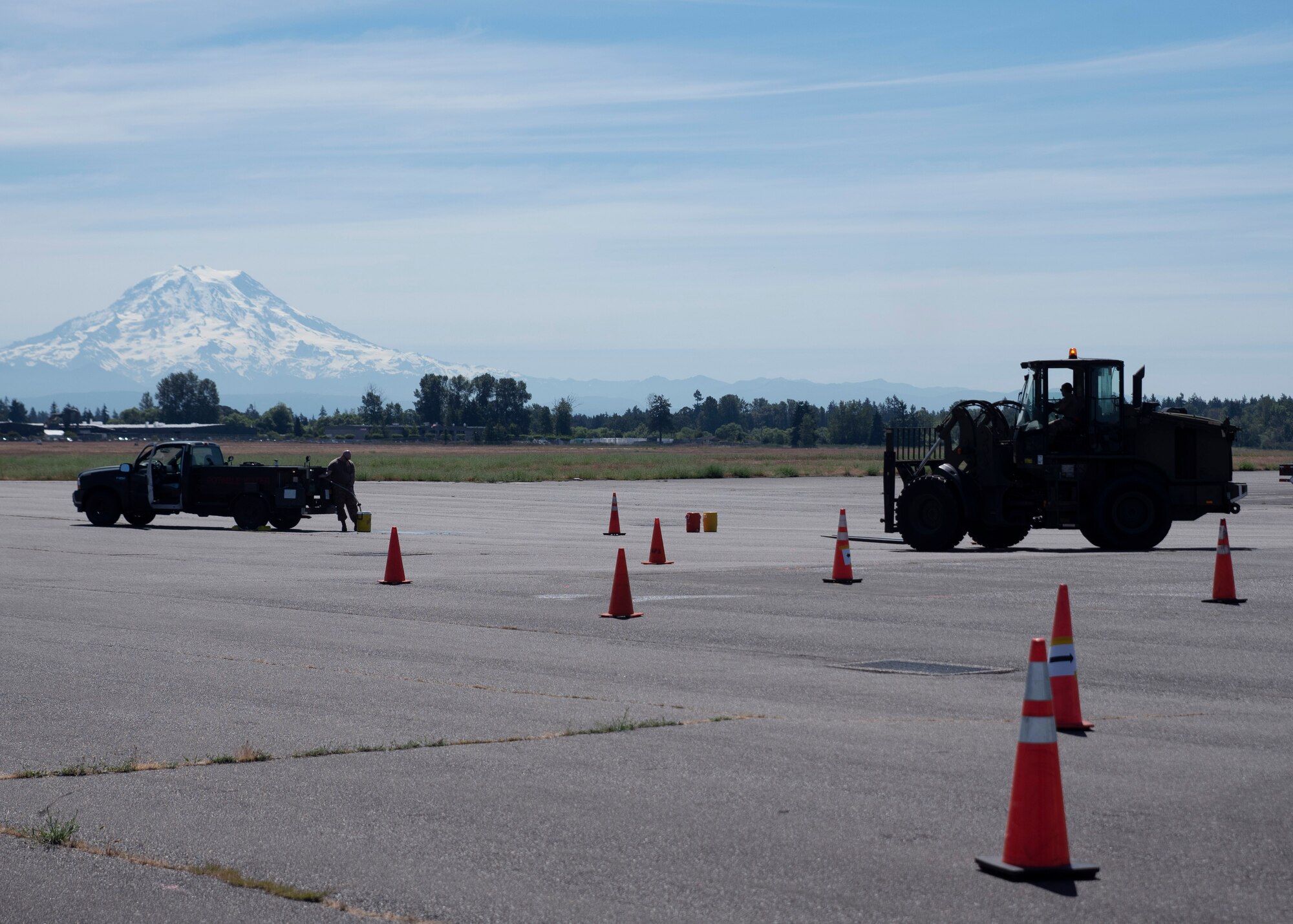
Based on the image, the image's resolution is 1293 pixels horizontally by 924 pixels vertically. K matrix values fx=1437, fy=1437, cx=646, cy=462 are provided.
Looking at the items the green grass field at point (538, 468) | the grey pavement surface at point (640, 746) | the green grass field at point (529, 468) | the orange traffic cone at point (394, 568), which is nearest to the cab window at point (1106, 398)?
the grey pavement surface at point (640, 746)

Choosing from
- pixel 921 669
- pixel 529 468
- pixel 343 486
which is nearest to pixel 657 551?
pixel 921 669

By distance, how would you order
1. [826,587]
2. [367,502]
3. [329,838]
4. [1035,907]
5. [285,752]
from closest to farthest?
[1035,907], [329,838], [285,752], [826,587], [367,502]

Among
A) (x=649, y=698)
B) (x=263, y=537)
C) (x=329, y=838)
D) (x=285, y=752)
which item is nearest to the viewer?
(x=329, y=838)

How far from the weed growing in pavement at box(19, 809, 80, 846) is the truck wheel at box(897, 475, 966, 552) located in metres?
18.4

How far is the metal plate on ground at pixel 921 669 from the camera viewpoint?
425 inches

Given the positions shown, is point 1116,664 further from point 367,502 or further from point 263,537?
point 367,502

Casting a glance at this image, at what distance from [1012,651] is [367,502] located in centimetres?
3533

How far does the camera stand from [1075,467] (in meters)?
23.2

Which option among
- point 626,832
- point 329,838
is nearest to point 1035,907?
point 626,832

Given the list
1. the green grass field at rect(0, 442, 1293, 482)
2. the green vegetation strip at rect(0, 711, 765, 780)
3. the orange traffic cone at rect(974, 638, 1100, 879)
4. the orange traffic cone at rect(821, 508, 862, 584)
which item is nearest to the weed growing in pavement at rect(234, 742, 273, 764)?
→ the green vegetation strip at rect(0, 711, 765, 780)

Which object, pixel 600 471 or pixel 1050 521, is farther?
pixel 600 471

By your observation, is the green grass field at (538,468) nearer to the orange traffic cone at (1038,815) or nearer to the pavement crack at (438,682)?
the pavement crack at (438,682)

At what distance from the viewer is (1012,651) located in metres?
11.9

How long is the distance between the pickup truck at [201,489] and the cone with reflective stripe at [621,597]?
55.1 ft
